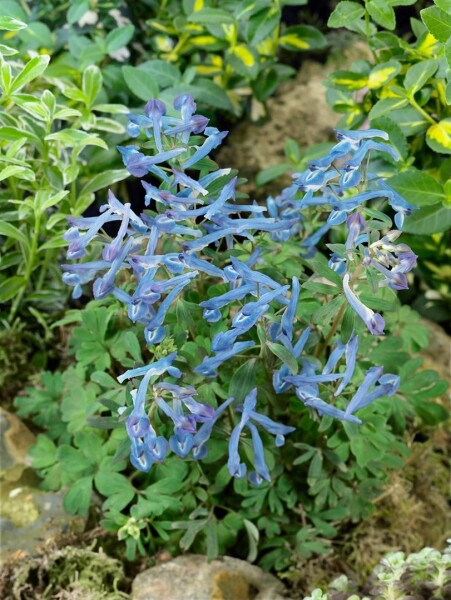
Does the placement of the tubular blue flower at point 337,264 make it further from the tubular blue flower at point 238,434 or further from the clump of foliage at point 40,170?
the clump of foliage at point 40,170

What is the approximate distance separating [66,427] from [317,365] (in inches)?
22.5

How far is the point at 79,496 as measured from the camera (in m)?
1.44

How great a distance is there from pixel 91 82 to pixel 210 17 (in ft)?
1.15

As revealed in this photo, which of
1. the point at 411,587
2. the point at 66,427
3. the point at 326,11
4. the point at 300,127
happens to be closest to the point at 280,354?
the point at 411,587

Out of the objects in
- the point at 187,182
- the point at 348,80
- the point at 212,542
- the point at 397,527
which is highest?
the point at 187,182

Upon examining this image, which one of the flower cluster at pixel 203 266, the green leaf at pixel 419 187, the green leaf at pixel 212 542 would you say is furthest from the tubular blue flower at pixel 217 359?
the green leaf at pixel 419 187

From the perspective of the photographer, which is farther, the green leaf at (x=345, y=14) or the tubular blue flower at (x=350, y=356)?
the green leaf at (x=345, y=14)

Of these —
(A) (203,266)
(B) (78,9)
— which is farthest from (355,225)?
(B) (78,9)

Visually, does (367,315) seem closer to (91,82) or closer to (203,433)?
(203,433)

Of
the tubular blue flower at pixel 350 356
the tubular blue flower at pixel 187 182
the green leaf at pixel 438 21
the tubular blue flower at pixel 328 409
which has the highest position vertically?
the green leaf at pixel 438 21

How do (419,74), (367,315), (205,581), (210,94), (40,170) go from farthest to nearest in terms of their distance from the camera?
1. (210,94)
2. (40,170)
3. (419,74)
4. (205,581)
5. (367,315)

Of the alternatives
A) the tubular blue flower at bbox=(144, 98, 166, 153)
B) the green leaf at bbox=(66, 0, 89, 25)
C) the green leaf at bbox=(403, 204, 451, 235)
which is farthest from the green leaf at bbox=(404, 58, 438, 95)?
the green leaf at bbox=(66, 0, 89, 25)

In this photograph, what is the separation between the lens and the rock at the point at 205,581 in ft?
4.59

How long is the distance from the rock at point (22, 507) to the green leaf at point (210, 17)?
98 centimetres
